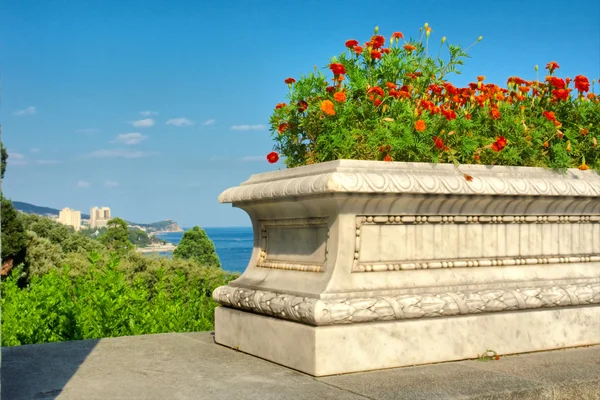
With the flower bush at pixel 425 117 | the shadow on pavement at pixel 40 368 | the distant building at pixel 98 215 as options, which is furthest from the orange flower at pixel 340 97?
the distant building at pixel 98 215

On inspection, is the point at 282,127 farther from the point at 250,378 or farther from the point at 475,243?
the point at 250,378

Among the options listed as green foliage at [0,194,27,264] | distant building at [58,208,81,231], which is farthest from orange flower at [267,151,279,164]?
distant building at [58,208,81,231]

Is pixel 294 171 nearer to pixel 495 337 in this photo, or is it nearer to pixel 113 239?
pixel 495 337

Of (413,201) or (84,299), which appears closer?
(413,201)

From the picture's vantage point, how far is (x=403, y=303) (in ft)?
15.2

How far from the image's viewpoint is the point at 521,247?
5.48 m

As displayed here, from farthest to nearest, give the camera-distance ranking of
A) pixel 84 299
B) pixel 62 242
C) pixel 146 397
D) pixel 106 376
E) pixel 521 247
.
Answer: pixel 62 242 → pixel 84 299 → pixel 521 247 → pixel 106 376 → pixel 146 397

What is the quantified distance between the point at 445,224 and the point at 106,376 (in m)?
2.61

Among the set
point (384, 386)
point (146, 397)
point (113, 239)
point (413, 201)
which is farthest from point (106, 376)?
point (113, 239)

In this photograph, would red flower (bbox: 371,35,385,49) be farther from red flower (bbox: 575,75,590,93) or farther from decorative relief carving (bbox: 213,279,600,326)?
decorative relief carving (bbox: 213,279,600,326)

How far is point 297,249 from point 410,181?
3.45ft

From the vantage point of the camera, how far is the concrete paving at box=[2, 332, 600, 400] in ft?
12.8

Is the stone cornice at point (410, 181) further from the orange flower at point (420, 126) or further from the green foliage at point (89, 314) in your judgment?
the green foliage at point (89, 314)

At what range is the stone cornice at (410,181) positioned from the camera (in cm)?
448
